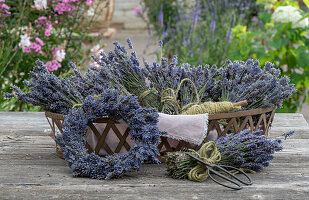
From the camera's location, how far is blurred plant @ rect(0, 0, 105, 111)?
3.38m

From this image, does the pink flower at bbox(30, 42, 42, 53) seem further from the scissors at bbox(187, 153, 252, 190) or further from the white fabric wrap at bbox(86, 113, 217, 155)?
the scissors at bbox(187, 153, 252, 190)

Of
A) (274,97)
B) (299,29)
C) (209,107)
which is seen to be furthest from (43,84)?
(299,29)

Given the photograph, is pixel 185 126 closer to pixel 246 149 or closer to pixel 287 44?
pixel 246 149

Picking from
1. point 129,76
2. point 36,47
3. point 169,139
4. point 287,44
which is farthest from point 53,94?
point 287,44

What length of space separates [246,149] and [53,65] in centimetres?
235

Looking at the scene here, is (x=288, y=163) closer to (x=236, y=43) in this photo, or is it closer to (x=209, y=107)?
(x=209, y=107)

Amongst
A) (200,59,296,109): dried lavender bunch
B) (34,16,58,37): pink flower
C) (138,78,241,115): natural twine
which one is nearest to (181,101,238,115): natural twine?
(138,78,241,115): natural twine

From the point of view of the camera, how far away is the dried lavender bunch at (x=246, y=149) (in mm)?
1416

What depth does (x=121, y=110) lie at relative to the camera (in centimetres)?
142

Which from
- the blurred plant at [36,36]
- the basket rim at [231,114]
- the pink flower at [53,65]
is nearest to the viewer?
the basket rim at [231,114]

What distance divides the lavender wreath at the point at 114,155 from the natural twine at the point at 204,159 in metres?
0.11

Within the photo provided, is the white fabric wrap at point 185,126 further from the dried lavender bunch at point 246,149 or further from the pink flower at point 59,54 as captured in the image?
the pink flower at point 59,54

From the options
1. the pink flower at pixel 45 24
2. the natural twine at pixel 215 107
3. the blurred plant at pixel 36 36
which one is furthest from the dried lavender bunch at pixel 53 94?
the pink flower at pixel 45 24

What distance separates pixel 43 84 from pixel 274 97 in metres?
0.76
